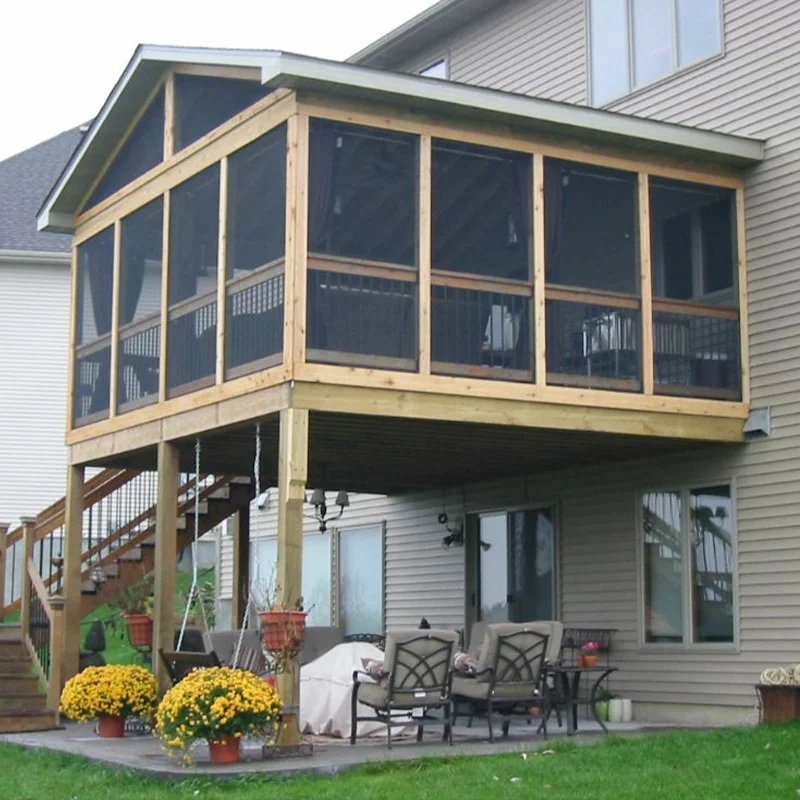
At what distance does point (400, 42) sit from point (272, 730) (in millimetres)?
10888

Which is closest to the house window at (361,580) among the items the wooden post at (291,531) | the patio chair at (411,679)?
the patio chair at (411,679)

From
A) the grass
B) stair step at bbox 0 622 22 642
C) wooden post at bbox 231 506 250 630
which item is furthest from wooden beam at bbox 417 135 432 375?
wooden post at bbox 231 506 250 630

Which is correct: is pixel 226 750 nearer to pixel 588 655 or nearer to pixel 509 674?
pixel 509 674

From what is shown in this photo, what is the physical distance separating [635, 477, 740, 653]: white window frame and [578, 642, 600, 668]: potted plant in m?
0.49

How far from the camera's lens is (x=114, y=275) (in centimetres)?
1548

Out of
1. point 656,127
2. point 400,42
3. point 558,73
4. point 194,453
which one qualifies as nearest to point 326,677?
point 194,453

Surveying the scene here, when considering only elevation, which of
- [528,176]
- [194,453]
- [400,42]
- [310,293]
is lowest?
[194,453]

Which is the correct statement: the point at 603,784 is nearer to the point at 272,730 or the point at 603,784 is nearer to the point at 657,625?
the point at 272,730

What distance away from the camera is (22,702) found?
15.0m

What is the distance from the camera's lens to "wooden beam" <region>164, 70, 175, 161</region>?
14.5 meters

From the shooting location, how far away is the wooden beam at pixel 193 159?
40.6ft

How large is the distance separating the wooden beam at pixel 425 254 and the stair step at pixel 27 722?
5.52 meters

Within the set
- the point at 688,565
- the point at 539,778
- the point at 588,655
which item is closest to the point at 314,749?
the point at 539,778

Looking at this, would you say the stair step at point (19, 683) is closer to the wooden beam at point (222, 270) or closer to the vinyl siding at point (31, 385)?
the wooden beam at point (222, 270)
